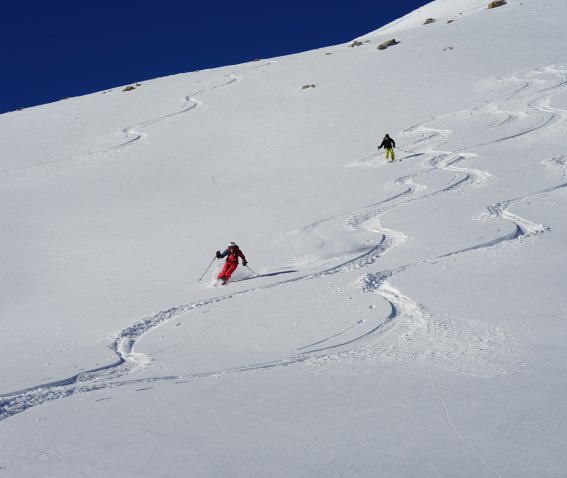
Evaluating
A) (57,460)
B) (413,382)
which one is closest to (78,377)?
(57,460)

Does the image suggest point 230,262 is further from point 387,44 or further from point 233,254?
point 387,44

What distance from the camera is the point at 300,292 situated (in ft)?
37.7

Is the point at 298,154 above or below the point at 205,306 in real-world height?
above

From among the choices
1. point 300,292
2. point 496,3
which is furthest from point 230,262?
point 496,3

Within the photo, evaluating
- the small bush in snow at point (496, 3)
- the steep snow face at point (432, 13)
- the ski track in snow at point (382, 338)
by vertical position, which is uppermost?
the steep snow face at point (432, 13)

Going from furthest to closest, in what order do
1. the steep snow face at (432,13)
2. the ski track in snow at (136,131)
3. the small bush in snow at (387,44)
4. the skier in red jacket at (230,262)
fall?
1. the steep snow face at (432,13)
2. the small bush in snow at (387,44)
3. the ski track in snow at (136,131)
4. the skier in red jacket at (230,262)

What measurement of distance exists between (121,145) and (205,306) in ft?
64.7

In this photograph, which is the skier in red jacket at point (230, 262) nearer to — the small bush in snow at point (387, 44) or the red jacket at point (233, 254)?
the red jacket at point (233, 254)

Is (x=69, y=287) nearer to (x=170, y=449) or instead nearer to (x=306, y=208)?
(x=306, y=208)

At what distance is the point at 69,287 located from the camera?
14.8m

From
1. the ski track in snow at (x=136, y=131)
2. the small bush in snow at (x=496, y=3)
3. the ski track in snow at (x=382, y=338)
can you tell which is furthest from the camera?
the small bush in snow at (x=496, y=3)

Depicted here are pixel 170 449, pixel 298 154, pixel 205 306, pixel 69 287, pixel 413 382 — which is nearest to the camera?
pixel 170 449

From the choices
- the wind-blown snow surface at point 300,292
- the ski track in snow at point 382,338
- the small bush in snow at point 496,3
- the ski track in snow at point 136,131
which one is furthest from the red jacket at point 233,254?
the small bush in snow at point 496,3

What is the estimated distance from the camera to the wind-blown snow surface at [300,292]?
602 cm
